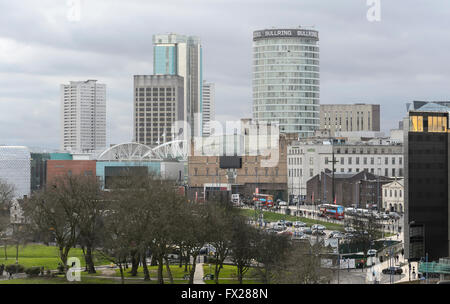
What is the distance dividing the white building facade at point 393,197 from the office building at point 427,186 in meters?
33.7

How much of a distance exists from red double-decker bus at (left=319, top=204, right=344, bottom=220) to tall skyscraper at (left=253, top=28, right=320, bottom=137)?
10314 centimetres

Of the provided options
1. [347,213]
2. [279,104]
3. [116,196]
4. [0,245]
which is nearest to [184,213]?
[116,196]

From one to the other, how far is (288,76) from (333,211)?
10986 cm

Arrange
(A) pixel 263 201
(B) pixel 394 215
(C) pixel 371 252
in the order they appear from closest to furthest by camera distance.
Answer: (C) pixel 371 252 < (B) pixel 394 215 < (A) pixel 263 201

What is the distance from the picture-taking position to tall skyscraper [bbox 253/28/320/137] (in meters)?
187

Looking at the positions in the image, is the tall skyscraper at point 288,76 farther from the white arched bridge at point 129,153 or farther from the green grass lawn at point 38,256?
the green grass lawn at point 38,256

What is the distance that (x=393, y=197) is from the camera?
3460 inches

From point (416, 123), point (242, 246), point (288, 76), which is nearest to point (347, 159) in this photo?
point (416, 123)

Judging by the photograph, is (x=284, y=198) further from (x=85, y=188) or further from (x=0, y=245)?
(x=85, y=188)

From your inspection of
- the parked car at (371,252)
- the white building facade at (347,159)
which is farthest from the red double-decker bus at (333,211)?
the parked car at (371,252)

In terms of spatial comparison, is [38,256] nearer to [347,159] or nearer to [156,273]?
[156,273]

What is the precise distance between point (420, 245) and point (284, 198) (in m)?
59.2
